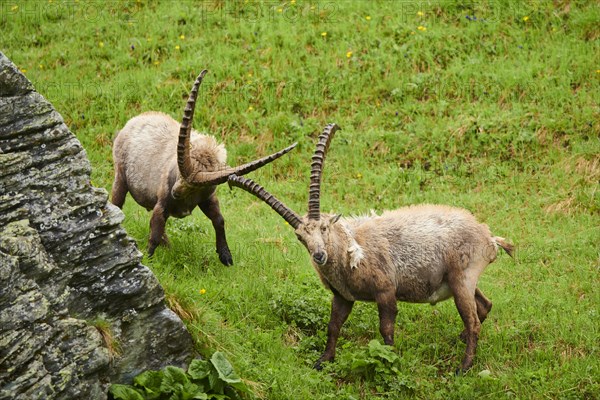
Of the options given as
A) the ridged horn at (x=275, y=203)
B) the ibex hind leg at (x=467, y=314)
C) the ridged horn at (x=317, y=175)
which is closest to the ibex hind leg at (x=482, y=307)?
the ibex hind leg at (x=467, y=314)

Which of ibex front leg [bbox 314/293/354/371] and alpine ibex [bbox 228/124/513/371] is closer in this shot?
alpine ibex [bbox 228/124/513/371]

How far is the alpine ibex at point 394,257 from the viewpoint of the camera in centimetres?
855

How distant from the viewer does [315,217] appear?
8492mm

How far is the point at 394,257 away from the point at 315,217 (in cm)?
112

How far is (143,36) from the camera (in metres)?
17.9

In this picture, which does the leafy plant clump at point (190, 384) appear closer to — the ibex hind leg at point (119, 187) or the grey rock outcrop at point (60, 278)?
the grey rock outcrop at point (60, 278)

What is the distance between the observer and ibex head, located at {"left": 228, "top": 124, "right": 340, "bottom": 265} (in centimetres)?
827

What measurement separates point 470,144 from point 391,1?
5065 mm

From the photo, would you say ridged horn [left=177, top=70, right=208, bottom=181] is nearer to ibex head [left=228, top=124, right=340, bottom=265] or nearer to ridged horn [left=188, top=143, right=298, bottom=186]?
ridged horn [left=188, top=143, right=298, bottom=186]

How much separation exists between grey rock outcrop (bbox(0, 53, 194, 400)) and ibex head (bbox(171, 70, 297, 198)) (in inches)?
106

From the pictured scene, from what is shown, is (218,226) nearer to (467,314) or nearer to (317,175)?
(317,175)

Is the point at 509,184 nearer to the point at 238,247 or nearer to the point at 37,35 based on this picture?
the point at 238,247

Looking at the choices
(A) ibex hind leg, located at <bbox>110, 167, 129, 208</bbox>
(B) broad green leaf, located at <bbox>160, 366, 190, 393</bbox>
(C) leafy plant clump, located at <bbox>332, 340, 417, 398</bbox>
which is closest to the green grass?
(C) leafy plant clump, located at <bbox>332, 340, 417, 398</bbox>

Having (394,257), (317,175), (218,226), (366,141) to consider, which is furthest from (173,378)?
(366,141)
